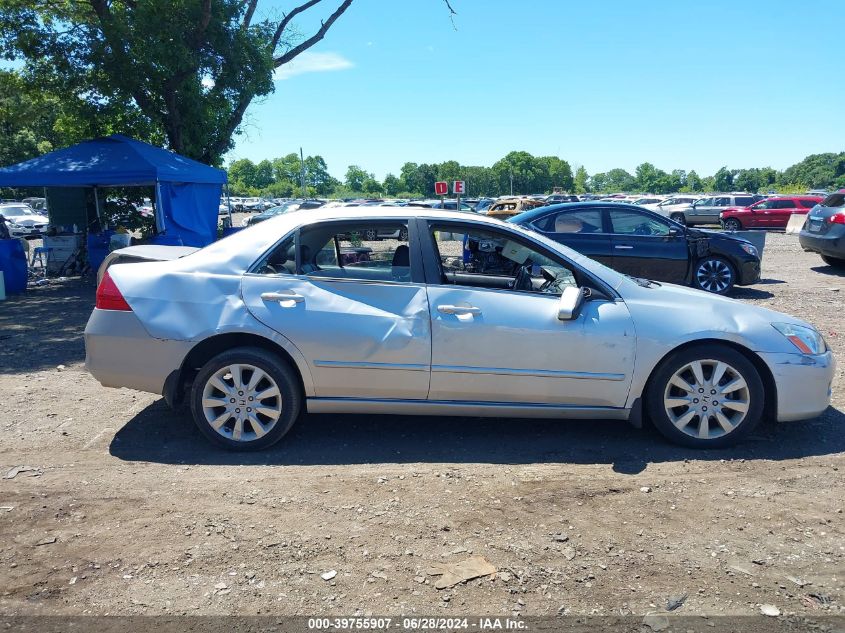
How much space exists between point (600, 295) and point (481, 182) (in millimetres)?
133091

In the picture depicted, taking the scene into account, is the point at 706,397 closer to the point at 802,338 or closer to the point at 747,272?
the point at 802,338

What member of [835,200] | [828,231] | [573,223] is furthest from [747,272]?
[835,200]

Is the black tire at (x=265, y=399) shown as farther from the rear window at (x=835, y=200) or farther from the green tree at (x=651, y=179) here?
the green tree at (x=651, y=179)

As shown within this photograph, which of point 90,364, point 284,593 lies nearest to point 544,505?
point 284,593

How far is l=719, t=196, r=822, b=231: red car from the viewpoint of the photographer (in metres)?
29.2

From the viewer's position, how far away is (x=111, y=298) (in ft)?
14.6

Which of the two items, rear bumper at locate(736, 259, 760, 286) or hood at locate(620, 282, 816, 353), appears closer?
hood at locate(620, 282, 816, 353)

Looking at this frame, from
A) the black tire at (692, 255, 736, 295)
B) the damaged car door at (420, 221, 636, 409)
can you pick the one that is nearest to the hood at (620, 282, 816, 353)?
the damaged car door at (420, 221, 636, 409)

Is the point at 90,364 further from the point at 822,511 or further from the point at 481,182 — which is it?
the point at 481,182

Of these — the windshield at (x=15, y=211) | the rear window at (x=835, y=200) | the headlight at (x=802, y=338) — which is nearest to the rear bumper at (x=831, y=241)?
the rear window at (x=835, y=200)

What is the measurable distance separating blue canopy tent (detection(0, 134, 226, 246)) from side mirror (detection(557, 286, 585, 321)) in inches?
392

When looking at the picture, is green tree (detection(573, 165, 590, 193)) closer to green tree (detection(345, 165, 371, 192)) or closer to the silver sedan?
green tree (detection(345, 165, 371, 192))

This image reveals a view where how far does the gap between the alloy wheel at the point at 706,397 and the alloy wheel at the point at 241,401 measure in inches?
103

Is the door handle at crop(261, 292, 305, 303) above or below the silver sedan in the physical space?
above
